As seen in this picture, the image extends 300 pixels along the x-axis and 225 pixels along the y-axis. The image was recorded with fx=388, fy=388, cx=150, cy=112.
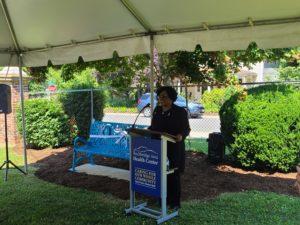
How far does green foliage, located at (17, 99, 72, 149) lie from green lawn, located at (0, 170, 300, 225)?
464 cm

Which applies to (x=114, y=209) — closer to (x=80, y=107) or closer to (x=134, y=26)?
(x=134, y=26)

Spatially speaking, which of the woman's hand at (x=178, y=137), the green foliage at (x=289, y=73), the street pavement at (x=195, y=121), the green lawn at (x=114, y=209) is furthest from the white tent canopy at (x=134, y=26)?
the green foliage at (x=289, y=73)

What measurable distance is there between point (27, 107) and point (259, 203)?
7.86 meters

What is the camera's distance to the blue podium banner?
5.27m

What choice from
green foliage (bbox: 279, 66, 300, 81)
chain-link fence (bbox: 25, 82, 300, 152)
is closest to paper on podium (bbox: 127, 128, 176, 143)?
chain-link fence (bbox: 25, 82, 300, 152)

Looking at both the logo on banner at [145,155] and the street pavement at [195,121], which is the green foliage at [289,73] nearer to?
→ the street pavement at [195,121]

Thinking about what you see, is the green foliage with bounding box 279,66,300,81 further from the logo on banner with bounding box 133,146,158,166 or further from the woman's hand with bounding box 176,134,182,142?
the logo on banner with bounding box 133,146,158,166

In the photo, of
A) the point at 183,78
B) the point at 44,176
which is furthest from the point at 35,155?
the point at 183,78

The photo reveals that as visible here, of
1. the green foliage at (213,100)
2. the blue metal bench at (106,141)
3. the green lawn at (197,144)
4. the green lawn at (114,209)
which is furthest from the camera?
the green foliage at (213,100)

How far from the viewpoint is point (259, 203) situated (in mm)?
5965

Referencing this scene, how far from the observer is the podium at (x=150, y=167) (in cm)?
520

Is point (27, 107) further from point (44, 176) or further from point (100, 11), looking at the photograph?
point (100, 11)

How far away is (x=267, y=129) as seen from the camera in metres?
7.52

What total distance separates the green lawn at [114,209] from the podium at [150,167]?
0.19m
